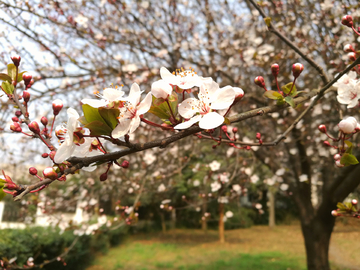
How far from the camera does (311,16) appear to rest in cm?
359

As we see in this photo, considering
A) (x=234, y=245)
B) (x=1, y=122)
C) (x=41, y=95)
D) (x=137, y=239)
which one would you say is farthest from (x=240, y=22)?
(x=137, y=239)

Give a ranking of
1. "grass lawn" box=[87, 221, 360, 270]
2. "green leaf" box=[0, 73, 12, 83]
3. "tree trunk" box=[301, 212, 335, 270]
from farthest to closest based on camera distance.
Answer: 1. "grass lawn" box=[87, 221, 360, 270]
2. "tree trunk" box=[301, 212, 335, 270]
3. "green leaf" box=[0, 73, 12, 83]

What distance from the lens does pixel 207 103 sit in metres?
0.76

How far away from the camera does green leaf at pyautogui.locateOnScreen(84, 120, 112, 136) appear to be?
61cm

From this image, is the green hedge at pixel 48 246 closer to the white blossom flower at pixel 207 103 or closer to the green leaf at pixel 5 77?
the green leaf at pixel 5 77

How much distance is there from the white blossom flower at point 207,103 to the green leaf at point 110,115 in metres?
0.18

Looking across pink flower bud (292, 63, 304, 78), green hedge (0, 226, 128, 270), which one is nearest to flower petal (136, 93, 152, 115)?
pink flower bud (292, 63, 304, 78)

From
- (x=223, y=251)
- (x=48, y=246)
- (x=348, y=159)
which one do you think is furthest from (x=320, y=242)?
(x=223, y=251)

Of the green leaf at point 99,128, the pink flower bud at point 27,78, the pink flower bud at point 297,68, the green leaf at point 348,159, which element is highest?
the pink flower bud at point 297,68

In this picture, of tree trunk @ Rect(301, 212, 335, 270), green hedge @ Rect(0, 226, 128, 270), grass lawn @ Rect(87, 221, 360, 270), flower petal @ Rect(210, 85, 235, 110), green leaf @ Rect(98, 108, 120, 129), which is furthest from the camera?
grass lawn @ Rect(87, 221, 360, 270)

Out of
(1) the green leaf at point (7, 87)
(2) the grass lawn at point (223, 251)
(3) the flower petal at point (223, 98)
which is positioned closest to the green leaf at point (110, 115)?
(3) the flower petal at point (223, 98)

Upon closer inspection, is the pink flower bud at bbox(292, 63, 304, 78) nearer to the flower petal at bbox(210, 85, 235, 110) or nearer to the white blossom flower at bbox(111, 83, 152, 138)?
the flower petal at bbox(210, 85, 235, 110)

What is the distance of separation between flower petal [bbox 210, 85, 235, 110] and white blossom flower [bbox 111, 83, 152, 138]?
0.19m

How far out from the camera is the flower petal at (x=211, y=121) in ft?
2.10
